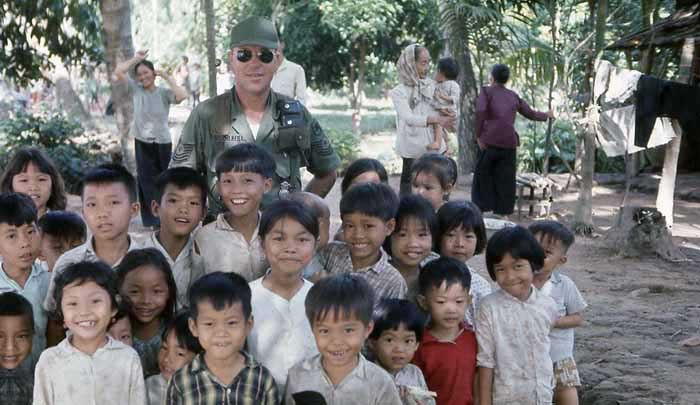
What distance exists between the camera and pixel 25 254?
3.36 m

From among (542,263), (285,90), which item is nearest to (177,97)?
(285,90)

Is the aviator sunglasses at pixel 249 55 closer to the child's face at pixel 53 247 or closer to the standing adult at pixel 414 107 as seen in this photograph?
the child's face at pixel 53 247

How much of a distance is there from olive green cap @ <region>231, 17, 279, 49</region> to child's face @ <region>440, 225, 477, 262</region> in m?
1.13

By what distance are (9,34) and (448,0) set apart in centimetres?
571

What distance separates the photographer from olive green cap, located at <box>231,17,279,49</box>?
142 inches

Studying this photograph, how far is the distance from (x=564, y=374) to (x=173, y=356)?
5.95 feet

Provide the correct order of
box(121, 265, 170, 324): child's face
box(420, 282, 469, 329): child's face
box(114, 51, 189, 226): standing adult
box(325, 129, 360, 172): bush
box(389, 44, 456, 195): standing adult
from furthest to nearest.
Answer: box(325, 129, 360, 172): bush
box(114, 51, 189, 226): standing adult
box(389, 44, 456, 195): standing adult
box(420, 282, 469, 329): child's face
box(121, 265, 170, 324): child's face

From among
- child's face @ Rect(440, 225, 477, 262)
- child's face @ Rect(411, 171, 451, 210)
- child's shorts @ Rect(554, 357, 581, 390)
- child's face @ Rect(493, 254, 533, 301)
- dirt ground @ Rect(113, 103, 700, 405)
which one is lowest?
dirt ground @ Rect(113, 103, 700, 405)

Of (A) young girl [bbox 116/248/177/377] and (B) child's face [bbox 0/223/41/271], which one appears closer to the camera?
(A) young girl [bbox 116/248/177/377]

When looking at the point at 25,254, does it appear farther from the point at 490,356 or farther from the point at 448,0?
the point at 448,0

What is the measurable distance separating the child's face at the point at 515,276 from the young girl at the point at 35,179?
90.1 inches

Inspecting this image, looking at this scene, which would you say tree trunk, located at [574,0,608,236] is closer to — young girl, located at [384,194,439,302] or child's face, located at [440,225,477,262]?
child's face, located at [440,225,477,262]

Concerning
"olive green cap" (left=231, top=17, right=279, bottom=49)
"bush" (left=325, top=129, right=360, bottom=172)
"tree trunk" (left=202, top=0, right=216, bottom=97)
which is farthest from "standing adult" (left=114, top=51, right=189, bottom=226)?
"bush" (left=325, top=129, right=360, bottom=172)

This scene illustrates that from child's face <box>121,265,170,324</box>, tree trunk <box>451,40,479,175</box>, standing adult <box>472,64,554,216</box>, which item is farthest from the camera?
tree trunk <box>451,40,479,175</box>
